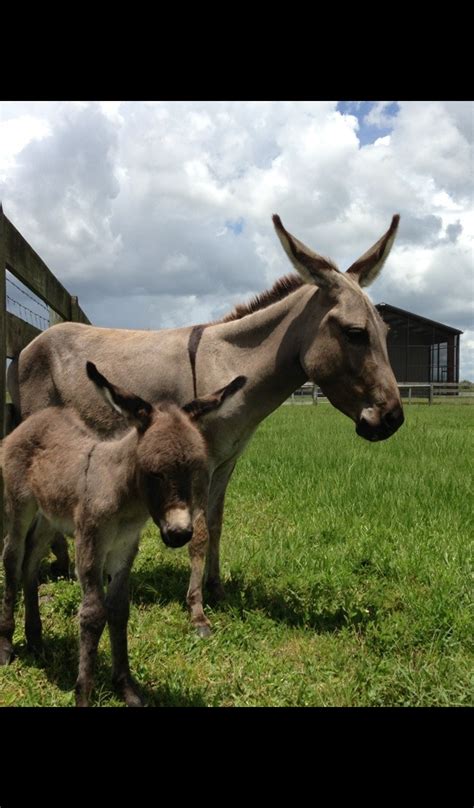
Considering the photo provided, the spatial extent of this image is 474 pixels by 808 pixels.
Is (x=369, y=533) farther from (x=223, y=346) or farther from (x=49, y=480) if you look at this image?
(x=49, y=480)

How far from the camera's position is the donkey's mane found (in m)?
4.83

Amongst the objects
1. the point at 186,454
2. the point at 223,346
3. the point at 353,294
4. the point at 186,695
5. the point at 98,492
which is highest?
the point at 353,294

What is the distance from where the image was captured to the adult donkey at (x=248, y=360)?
4.10m

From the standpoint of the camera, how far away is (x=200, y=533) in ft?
15.7

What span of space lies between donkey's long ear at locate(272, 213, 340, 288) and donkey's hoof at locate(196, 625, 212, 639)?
9.20 feet

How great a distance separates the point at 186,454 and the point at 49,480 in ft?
4.11

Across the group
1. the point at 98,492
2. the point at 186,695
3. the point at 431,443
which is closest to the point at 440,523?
the point at 186,695

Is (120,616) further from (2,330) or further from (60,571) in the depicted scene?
(2,330)

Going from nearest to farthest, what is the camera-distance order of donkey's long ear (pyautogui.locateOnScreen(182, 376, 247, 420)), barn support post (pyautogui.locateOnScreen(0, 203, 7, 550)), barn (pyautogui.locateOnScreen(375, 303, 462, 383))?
donkey's long ear (pyautogui.locateOnScreen(182, 376, 247, 420)), barn support post (pyautogui.locateOnScreen(0, 203, 7, 550)), barn (pyautogui.locateOnScreen(375, 303, 462, 383))

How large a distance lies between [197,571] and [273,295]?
7.94ft

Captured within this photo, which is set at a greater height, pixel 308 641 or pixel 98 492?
pixel 98 492

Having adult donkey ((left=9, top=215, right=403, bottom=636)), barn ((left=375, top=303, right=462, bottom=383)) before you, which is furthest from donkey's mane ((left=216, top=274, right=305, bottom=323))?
barn ((left=375, top=303, right=462, bottom=383))

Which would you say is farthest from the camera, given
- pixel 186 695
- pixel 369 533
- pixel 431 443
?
pixel 431 443

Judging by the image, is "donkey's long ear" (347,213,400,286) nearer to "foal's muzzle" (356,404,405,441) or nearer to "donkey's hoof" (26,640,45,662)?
"foal's muzzle" (356,404,405,441)
